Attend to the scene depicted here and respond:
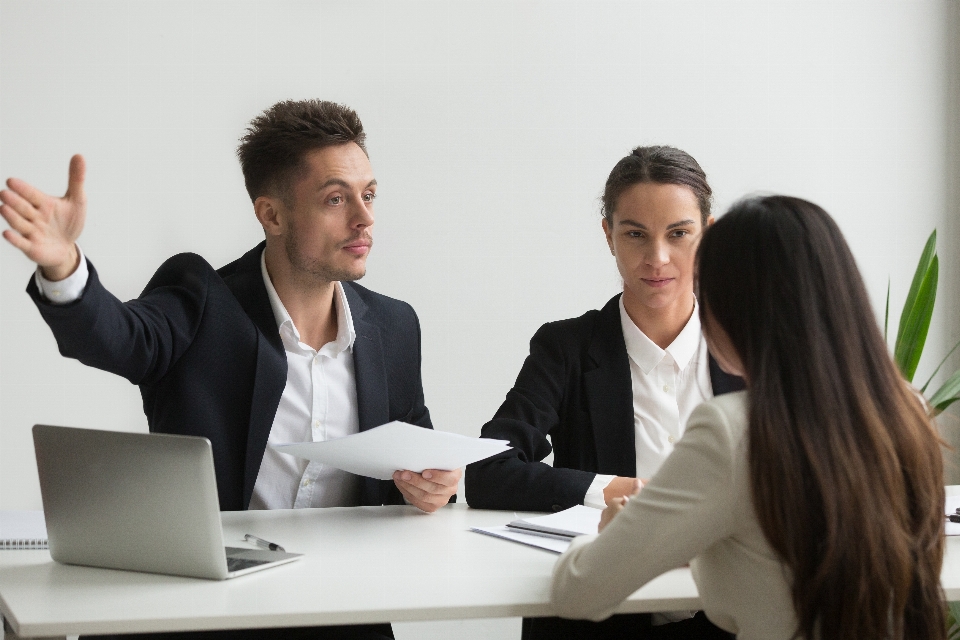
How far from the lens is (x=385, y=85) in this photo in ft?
10.3

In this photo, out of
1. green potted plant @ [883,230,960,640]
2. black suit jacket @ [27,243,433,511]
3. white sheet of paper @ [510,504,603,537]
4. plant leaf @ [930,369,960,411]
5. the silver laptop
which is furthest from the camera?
green potted plant @ [883,230,960,640]

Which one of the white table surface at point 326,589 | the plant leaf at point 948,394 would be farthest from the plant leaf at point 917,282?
the white table surface at point 326,589

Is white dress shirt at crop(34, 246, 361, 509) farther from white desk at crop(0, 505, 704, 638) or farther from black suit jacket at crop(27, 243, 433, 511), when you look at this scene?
white desk at crop(0, 505, 704, 638)

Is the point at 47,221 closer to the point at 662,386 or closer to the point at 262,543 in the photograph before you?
the point at 262,543

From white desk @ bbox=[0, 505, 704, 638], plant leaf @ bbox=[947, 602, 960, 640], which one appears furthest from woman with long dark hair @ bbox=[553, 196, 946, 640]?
plant leaf @ bbox=[947, 602, 960, 640]

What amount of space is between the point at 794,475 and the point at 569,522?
632mm

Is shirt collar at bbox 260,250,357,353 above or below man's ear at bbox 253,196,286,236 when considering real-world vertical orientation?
below

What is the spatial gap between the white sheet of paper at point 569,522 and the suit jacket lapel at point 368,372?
480 millimetres

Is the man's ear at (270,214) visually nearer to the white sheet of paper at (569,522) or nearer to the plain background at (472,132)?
the plain background at (472,132)

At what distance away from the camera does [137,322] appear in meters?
1.85

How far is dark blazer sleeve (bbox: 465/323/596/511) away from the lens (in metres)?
1.87

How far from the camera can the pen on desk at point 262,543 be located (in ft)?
5.07

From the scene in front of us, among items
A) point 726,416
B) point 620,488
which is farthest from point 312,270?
point 726,416

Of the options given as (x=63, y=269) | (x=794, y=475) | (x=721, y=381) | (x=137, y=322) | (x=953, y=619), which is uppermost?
(x=63, y=269)
